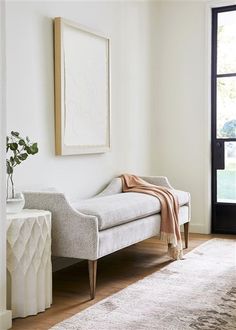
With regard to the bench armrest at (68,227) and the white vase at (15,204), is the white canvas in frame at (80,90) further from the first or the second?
the white vase at (15,204)

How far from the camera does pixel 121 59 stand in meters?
5.10

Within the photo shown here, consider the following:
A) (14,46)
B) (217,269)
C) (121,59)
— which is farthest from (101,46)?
(217,269)

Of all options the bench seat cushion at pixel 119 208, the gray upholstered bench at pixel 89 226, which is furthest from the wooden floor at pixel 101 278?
the bench seat cushion at pixel 119 208

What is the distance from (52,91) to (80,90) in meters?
0.35

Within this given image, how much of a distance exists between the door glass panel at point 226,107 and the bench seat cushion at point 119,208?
5.19 feet

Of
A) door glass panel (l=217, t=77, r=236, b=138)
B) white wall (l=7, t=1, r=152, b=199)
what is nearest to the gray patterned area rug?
white wall (l=7, t=1, r=152, b=199)

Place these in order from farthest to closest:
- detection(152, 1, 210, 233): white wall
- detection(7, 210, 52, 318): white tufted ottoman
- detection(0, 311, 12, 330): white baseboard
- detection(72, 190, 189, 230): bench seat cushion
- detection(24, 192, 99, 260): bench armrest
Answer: detection(152, 1, 210, 233): white wall, detection(72, 190, 189, 230): bench seat cushion, detection(24, 192, 99, 260): bench armrest, detection(7, 210, 52, 318): white tufted ottoman, detection(0, 311, 12, 330): white baseboard

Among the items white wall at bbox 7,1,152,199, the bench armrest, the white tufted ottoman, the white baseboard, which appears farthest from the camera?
white wall at bbox 7,1,152,199

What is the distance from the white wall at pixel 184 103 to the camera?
5.67m

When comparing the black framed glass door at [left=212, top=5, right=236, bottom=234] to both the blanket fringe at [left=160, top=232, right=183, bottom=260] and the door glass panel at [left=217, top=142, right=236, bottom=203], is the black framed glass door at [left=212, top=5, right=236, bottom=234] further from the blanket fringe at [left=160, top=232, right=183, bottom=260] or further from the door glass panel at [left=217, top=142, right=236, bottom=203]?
the blanket fringe at [left=160, top=232, right=183, bottom=260]

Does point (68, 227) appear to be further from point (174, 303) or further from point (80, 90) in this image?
point (80, 90)

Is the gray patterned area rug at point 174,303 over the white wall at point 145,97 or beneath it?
beneath

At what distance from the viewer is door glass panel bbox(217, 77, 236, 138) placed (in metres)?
5.57

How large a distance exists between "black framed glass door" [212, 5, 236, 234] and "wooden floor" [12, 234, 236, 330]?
0.50m
